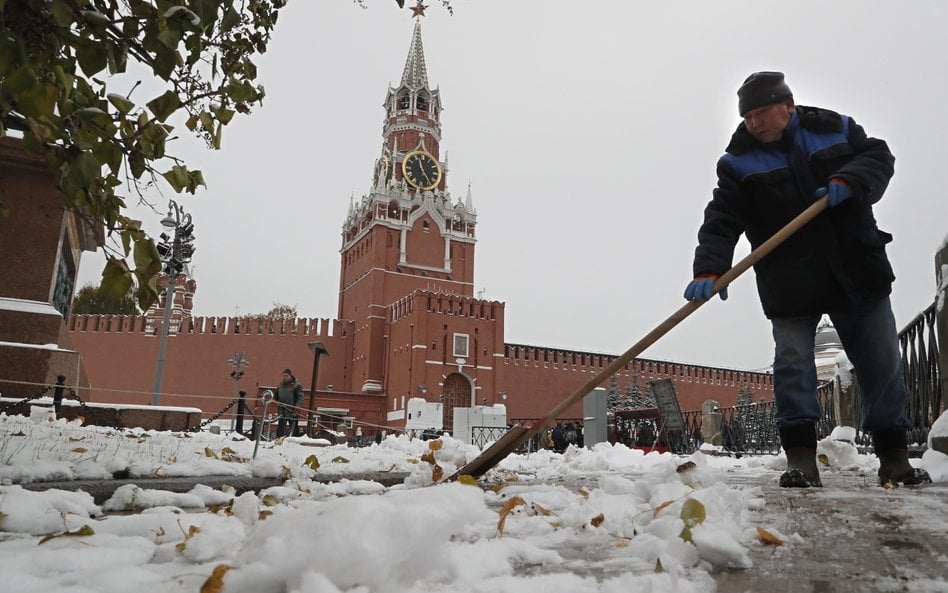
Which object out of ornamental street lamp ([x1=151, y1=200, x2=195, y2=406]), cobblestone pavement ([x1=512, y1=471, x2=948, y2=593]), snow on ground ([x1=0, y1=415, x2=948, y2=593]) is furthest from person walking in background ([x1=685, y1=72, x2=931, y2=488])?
ornamental street lamp ([x1=151, y1=200, x2=195, y2=406])

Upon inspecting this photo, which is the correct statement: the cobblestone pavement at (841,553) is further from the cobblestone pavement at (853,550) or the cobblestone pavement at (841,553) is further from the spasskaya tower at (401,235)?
the spasskaya tower at (401,235)

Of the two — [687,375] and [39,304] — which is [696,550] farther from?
[687,375]

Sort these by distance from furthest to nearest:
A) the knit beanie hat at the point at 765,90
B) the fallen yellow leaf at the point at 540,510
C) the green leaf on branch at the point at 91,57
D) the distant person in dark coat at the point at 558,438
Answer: the distant person in dark coat at the point at 558,438
the knit beanie hat at the point at 765,90
the fallen yellow leaf at the point at 540,510
the green leaf on branch at the point at 91,57

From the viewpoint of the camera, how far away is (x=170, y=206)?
1634 centimetres

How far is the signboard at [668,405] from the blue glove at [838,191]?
30.5 ft

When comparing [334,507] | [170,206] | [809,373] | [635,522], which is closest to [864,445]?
[809,373]

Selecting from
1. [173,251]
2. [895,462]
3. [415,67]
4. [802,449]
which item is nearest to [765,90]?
[802,449]

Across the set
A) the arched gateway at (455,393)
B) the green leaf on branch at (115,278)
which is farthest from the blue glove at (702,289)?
the arched gateway at (455,393)

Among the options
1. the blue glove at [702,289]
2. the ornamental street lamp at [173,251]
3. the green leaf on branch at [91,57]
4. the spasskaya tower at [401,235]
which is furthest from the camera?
the spasskaya tower at [401,235]

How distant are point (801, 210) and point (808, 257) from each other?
0.86 feet

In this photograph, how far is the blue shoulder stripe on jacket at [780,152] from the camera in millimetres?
3311

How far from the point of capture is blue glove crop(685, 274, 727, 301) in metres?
3.15

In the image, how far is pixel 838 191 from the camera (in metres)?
3.03

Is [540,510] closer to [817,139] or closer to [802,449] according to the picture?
[802,449]
